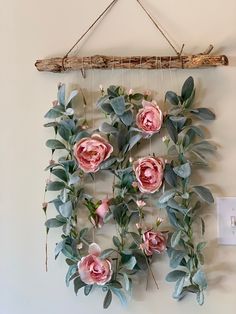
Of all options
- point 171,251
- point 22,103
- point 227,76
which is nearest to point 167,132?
point 227,76

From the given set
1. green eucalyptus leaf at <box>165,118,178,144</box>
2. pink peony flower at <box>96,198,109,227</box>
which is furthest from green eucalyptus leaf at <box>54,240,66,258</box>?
green eucalyptus leaf at <box>165,118,178,144</box>

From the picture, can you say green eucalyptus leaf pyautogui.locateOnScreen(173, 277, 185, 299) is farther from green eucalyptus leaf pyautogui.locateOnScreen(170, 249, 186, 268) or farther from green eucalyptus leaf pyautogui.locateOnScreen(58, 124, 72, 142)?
green eucalyptus leaf pyautogui.locateOnScreen(58, 124, 72, 142)

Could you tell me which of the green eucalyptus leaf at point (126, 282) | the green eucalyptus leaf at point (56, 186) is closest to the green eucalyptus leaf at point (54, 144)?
the green eucalyptus leaf at point (56, 186)

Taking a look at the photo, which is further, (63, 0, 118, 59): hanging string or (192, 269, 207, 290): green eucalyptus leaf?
(63, 0, 118, 59): hanging string

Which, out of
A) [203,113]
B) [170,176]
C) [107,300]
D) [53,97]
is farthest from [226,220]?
[53,97]

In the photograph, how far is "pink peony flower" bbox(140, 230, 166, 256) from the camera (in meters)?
1.22

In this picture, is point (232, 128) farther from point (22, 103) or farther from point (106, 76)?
point (22, 103)

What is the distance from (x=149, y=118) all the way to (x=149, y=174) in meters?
0.16

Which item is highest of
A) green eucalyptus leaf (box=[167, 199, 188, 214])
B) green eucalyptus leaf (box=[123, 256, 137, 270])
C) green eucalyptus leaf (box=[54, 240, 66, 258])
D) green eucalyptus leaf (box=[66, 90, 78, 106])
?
green eucalyptus leaf (box=[66, 90, 78, 106])

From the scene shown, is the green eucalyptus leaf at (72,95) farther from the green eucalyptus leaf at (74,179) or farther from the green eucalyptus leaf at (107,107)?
the green eucalyptus leaf at (74,179)

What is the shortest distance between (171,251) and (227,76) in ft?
1.81

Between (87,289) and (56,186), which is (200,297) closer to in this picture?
(87,289)

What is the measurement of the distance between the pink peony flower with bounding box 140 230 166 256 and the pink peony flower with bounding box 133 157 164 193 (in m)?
0.13

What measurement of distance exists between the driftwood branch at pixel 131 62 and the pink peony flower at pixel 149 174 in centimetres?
30
